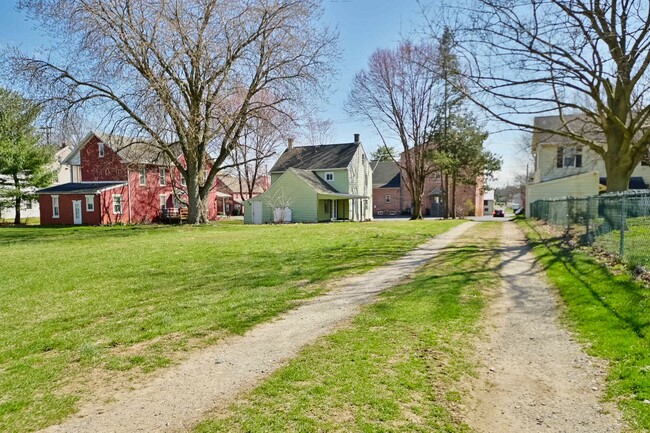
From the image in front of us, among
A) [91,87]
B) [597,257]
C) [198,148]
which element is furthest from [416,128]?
[597,257]

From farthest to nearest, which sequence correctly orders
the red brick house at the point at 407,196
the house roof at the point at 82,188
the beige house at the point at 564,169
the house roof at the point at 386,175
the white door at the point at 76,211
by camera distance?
the house roof at the point at 386,175 → the red brick house at the point at 407,196 → the white door at the point at 76,211 → the house roof at the point at 82,188 → the beige house at the point at 564,169

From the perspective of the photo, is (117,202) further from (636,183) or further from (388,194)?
(636,183)

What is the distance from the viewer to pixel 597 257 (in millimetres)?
9391

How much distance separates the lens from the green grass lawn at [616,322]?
3.45 meters

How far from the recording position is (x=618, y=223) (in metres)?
10.1

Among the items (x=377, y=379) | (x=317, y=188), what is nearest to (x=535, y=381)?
(x=377, y=379)

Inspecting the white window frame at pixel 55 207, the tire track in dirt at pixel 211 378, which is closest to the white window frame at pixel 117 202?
the white window frame at pixel 55 207

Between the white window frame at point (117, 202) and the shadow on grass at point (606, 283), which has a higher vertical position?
the white window frame at point (117, 202)

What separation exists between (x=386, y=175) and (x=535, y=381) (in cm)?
5419

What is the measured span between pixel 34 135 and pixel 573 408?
135 feet

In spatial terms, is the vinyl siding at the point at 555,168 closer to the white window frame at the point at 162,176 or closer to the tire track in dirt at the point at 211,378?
the tire track in dirt at the point at 211,378

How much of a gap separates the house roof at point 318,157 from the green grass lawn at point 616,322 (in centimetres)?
3253

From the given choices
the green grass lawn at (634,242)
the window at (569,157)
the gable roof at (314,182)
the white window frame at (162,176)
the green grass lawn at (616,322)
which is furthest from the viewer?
the white window frame at (162,176)

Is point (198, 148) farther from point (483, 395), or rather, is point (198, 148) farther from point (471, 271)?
point (483, 395)
